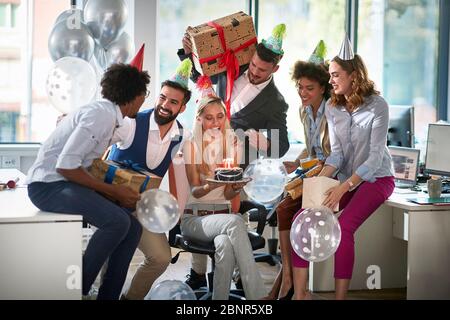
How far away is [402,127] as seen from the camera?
17.7 ft

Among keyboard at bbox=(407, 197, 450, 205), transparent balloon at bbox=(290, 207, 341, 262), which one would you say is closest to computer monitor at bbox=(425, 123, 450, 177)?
keyboard at bbox=(407, 197, 450, 205)

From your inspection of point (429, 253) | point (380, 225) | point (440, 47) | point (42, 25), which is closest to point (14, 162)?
point (42, 25)

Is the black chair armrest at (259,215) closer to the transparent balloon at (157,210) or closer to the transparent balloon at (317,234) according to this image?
the transparent balloon at (317,234)

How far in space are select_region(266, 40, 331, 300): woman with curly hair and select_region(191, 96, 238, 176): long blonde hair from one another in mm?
411

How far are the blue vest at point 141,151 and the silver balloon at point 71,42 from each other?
1.24m

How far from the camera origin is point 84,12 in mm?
5258

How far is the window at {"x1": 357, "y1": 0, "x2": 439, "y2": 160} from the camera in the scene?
7.61 m

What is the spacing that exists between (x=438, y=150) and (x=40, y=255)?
2727 mm

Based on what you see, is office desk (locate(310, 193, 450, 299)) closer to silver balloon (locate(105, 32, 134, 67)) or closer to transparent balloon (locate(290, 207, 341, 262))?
transparent balloon (locate(290, 207, 341, 262))

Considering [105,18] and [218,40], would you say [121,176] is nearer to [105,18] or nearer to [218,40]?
[218,40]

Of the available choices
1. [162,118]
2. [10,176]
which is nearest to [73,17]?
[10,176]

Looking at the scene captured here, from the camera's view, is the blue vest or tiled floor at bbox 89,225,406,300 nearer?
the blue vest

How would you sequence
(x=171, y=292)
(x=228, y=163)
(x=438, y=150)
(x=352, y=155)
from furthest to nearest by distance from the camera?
1. (x=438, y=150)
2. (x=352, y=155)
3. (x=228, y=163)
4. (x=171, y=292)
